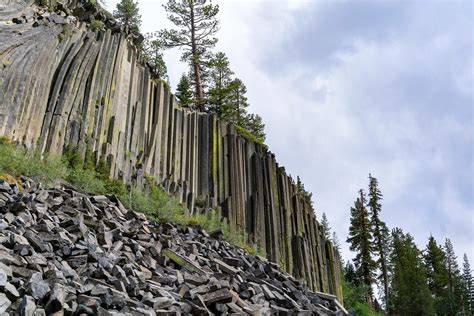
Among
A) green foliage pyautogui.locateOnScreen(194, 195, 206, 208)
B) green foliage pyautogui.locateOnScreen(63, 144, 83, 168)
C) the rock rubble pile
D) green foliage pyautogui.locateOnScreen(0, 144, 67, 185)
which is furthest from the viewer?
green foliage pyautogui.locateOnScreen(194, 195, 206, 208)

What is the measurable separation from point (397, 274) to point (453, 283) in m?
11.2

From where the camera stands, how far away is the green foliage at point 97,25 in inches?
780

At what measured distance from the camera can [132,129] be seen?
58.9 ft

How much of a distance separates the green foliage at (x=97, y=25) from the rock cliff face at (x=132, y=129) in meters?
0.26

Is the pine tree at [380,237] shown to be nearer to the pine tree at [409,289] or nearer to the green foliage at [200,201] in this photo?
the pine tree at [409,289]

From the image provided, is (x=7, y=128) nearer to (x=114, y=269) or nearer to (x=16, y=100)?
(x=16, y=100)

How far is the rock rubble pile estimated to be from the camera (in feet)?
20.8

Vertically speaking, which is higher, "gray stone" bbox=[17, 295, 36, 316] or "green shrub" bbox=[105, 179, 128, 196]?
"green shrub" bbox=[105, 179, 128, 196]

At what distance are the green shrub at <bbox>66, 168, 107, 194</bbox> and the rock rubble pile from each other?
81cm

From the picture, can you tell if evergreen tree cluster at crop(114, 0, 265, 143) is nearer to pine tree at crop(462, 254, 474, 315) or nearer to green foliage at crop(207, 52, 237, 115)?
green foliage at crop(207, 52, 237, 115)

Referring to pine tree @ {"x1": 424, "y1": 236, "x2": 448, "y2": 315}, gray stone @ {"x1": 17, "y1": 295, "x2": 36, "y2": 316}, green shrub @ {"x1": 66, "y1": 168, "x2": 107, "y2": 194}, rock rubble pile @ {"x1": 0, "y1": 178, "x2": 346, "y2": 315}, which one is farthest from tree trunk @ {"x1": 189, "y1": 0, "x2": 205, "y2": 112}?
pine tree @ {"x1": 424, "y1": 236, "x2": 448, "y2": 315}

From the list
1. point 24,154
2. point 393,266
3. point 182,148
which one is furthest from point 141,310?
point 393,266

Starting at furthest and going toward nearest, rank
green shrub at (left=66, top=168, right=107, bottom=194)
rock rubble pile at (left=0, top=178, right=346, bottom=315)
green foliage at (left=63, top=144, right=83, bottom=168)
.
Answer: green foliage at (left=63, top=144, right=83, bottom=168) < green shrub at (left=66, top=168, right=107, bottom=194) < rock rubble pile at (left=0, top=178, right=346, bottom=315)

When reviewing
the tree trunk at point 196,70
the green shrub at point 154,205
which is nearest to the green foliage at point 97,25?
the green shrub at point 154,205
